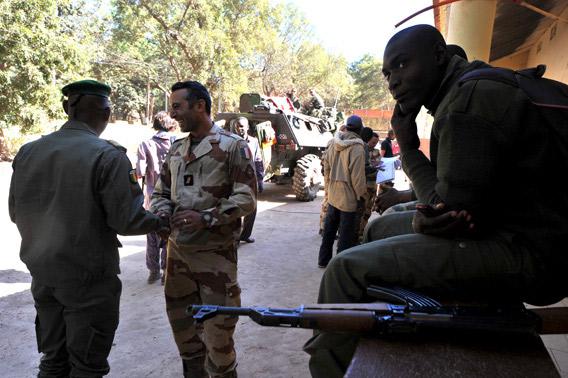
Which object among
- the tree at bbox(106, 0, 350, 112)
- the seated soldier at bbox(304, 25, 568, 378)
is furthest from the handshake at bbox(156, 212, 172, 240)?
the tree at bbox(106, 0, 350, 112)

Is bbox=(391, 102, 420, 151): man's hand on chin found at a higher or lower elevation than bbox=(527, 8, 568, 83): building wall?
lower

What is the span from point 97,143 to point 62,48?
478 inches

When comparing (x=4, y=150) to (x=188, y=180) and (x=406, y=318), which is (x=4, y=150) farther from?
(x=406, y=318)

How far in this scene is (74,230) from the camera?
6.48 feet

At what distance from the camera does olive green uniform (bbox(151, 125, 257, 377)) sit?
2.32 m

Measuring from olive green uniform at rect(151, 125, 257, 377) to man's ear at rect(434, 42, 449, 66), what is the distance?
1.31 metres

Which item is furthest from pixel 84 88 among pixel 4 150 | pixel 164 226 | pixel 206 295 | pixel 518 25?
pixel 4 150

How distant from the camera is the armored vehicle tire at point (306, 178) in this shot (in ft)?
31.1

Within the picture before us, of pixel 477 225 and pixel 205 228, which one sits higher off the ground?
pixel 477 225

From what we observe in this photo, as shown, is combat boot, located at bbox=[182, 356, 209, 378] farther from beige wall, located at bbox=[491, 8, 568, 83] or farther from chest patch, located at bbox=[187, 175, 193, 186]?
beige wall, located at bbox=[491, 8, 568, 83]

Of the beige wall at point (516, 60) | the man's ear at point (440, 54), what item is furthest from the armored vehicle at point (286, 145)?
the man's ear at point (440, 54)

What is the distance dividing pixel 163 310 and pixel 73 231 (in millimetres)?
2062

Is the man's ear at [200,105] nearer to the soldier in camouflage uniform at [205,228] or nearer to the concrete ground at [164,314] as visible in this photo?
the soldier in camouflage uniform at [205,228]

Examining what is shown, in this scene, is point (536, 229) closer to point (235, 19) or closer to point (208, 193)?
point (208, 193)
